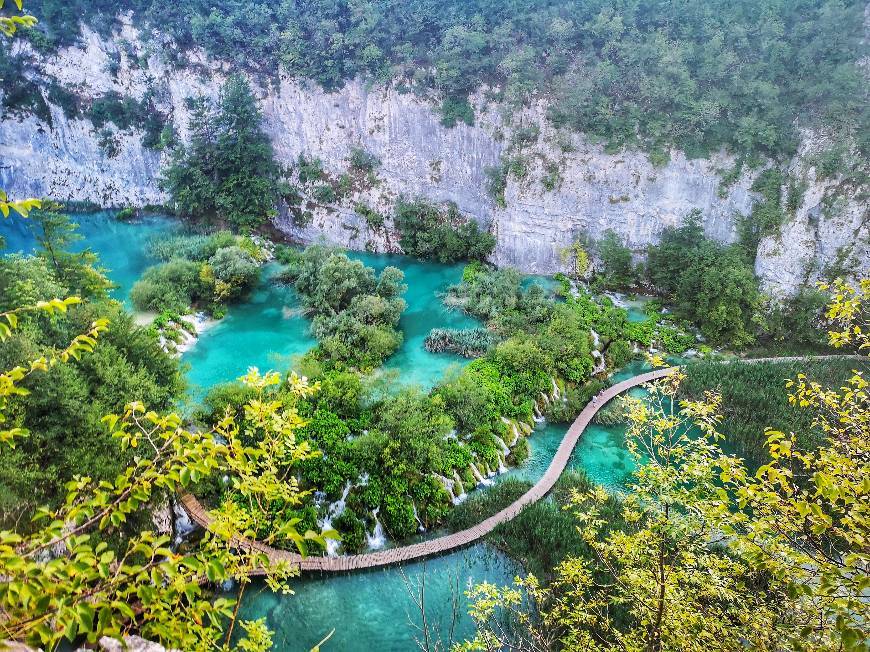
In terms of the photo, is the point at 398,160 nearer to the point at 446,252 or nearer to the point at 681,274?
the point at 446,252

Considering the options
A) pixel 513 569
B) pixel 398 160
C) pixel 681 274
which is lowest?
pixel 513 569

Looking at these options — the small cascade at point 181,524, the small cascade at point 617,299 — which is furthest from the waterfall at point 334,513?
the small cascade at point 617,299

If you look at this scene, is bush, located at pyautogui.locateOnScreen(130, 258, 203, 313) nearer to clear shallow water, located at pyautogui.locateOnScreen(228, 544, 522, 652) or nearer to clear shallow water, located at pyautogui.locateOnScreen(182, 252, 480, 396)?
clear shallow water, located at pyautogui.locateOnScreen(182, 252, 480, 396)

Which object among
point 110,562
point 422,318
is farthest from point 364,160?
point 110,562

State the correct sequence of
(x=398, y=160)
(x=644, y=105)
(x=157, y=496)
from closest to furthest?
(x=157, y=496) → (x=644, y=105) → (x=398, y=160)

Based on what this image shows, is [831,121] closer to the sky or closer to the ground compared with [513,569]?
closer to the sky

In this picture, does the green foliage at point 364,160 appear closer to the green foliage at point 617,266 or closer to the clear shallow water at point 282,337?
the clear shallow water at point 282,337

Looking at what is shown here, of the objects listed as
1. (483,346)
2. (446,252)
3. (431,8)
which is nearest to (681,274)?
(483,346)

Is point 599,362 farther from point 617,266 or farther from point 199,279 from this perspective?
point 199,279
